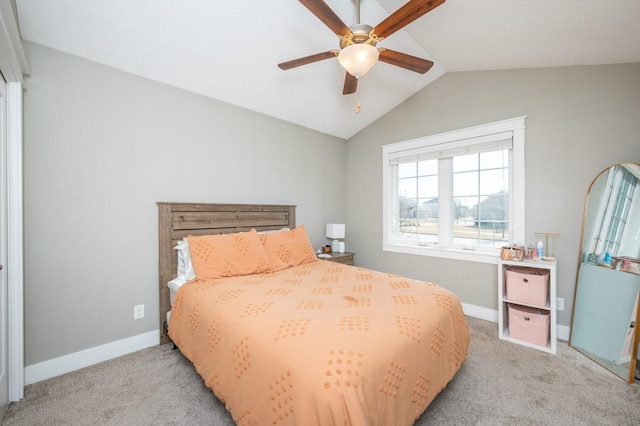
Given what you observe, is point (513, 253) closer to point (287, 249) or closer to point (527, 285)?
point (527, 285)

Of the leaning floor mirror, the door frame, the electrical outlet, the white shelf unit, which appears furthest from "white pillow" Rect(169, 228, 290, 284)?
the leaning floor mirror

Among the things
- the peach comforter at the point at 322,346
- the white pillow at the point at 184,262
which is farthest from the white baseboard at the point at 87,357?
the white pillow at the point at 184,262

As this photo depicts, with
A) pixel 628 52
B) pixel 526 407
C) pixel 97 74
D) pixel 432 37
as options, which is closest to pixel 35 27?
pixel 97 74

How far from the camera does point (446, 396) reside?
5.55 feet

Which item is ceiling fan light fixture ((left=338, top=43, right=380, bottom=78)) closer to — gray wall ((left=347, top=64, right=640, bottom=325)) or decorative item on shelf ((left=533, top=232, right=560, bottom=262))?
gray wall ((left=347, top=64, right=640, bottom=325))

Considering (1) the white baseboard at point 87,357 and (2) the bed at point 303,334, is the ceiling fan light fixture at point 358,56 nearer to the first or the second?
(2) the bed at point 303,334

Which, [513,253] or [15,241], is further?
[513,253]

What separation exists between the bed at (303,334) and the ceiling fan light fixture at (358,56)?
1.50m

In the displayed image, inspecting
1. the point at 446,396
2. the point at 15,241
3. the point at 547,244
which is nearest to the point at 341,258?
the point at 446,396

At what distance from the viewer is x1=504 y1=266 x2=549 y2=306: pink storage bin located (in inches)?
91.2

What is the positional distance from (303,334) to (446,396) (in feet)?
3.86

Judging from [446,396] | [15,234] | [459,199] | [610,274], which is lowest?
[446,396]

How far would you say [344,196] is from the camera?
167 inches

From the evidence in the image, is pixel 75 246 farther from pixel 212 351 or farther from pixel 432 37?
pixel 432 37
